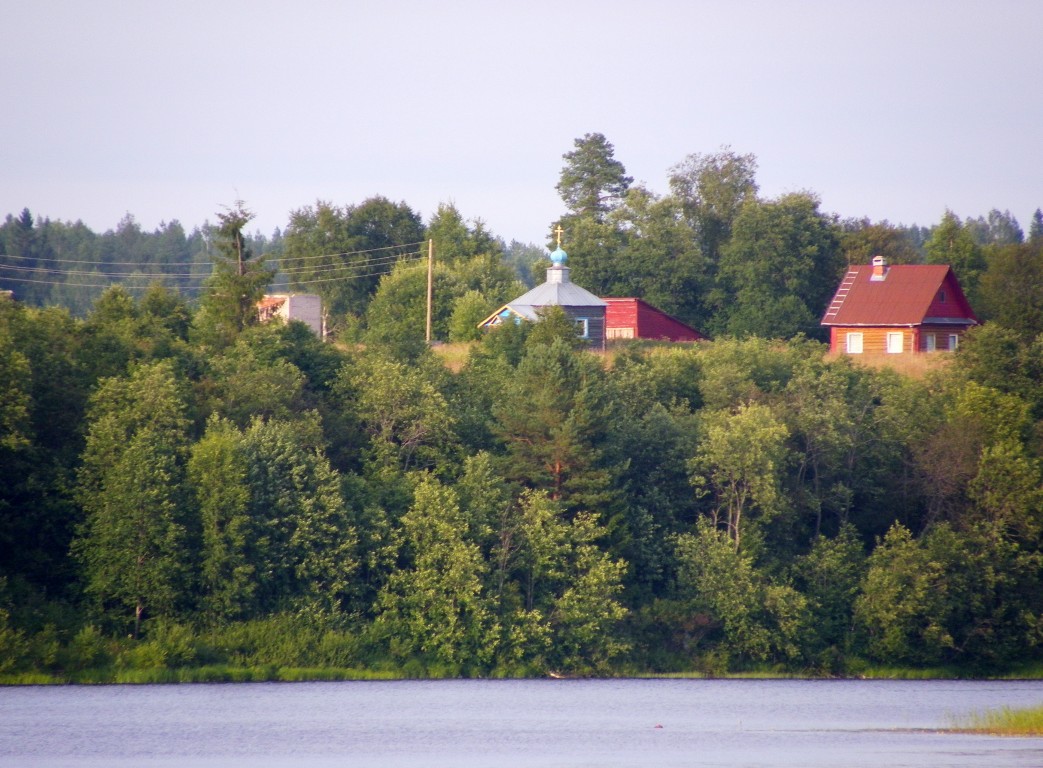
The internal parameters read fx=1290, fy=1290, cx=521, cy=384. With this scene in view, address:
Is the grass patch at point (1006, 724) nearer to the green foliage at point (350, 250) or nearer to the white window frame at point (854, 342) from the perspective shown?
the white window frame at point (854, 342)

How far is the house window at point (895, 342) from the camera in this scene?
62000 millimetres

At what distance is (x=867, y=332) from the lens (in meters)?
62.7

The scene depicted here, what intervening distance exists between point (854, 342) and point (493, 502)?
3009 cm

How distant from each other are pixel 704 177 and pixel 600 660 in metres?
51.9

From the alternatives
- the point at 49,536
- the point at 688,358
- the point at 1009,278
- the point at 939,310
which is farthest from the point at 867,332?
the point at 49,536

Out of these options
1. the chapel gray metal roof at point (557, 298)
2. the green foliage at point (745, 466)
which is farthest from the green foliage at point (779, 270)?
the green foliage at point (745, 466)

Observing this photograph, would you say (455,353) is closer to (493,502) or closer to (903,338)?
(493,502)

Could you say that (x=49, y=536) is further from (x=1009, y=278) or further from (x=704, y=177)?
(x=704, y=177)

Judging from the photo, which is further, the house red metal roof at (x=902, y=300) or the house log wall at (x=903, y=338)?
the house red metal roof at (x=902, y=300)

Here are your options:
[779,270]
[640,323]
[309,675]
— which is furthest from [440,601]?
[779,270]

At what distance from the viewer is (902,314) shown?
61.9 metres

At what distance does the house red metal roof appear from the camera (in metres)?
62.0

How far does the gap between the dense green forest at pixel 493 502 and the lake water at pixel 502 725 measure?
1.99m

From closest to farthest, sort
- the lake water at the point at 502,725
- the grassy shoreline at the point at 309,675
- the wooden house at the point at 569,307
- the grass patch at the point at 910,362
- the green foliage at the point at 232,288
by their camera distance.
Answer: the lake water at the point at 502,725 < the grassy shoreline at the point at 309,675 < the green foliage at the point at 232,288 < the grass patch at the point at 910,362 < the wooden house at the point at 569,307
